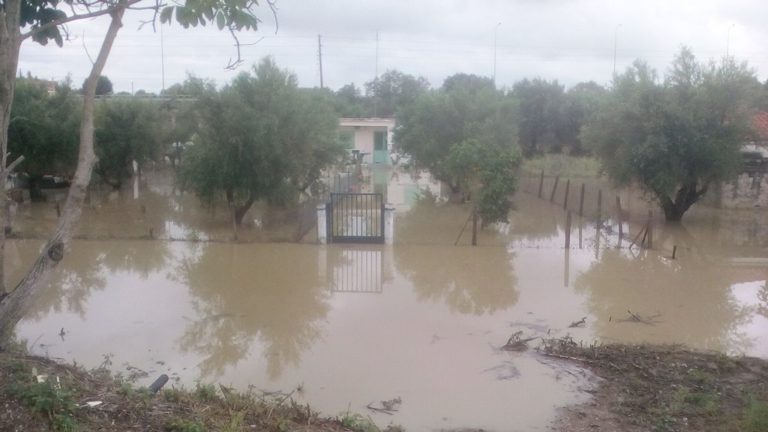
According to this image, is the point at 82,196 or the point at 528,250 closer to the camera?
the point at 82,196

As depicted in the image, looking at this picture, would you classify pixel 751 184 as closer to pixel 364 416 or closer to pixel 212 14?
pixel 364 416

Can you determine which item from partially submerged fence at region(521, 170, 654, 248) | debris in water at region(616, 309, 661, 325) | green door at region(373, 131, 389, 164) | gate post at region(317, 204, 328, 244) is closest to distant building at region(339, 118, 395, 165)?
green door at region(373, 131, 389, 164)

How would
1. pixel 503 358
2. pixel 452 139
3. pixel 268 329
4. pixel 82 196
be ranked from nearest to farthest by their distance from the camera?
pixel 82 196 < pixel 503 358 < pixel 268 329 < pixel 452 139

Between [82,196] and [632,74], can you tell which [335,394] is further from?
[632,74]

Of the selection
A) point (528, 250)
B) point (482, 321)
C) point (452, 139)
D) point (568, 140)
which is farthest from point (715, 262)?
point (568, 140)

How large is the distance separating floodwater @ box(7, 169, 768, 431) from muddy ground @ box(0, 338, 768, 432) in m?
0.48

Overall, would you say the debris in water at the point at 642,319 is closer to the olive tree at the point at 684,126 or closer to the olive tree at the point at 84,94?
the olive tree at the point at 84,94

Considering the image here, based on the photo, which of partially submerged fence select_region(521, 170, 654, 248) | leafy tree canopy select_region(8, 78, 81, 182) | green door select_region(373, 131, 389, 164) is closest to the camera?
partially submerged fence select_region(521, 170, 654, 248)

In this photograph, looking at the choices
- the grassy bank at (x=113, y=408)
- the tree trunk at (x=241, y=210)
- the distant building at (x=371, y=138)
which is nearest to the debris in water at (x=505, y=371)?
the grassy bank at (x=113, y=408)

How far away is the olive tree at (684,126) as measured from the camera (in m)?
20.7

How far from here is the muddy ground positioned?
502 centimetres

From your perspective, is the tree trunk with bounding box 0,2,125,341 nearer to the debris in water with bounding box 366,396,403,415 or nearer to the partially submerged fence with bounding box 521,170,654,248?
the debris in water with bounding box 366,396,403,415

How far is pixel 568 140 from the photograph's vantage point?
4053 centimetres

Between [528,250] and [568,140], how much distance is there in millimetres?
24698
